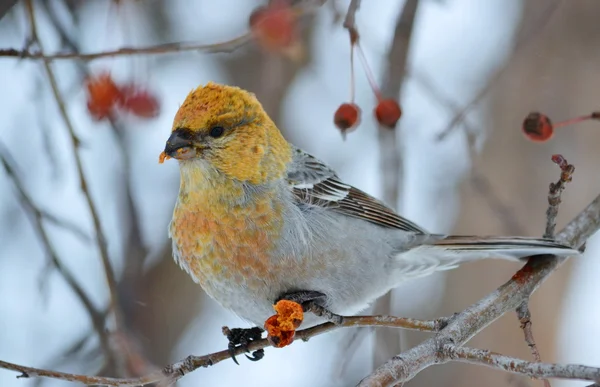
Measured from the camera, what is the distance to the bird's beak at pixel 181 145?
9.98 feet

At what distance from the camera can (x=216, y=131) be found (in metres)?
3.24

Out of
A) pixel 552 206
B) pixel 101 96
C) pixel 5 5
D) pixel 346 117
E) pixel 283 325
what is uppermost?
pixel 5 5

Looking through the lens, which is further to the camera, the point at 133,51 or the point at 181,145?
the point at 181,145

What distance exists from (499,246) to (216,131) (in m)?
1.36

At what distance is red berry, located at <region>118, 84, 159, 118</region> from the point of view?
346 cm

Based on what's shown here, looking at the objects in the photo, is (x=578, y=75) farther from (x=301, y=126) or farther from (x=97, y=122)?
(x=97, y=122)

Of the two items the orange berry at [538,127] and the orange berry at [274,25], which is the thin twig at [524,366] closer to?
the orange berry at [538,127]

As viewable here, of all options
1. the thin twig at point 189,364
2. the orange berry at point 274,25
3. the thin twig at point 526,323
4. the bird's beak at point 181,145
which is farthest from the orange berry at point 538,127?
the bird's beak at point 181,145

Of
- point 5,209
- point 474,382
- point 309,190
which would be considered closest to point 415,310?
point 474,382

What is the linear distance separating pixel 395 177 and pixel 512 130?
211cm

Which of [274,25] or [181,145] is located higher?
[274,25]

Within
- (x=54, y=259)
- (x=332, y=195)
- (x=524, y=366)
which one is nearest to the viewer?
(x=524, y=366)

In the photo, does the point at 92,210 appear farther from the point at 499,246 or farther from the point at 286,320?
the point at 499,246

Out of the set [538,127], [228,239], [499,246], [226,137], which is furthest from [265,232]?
[538,127]
